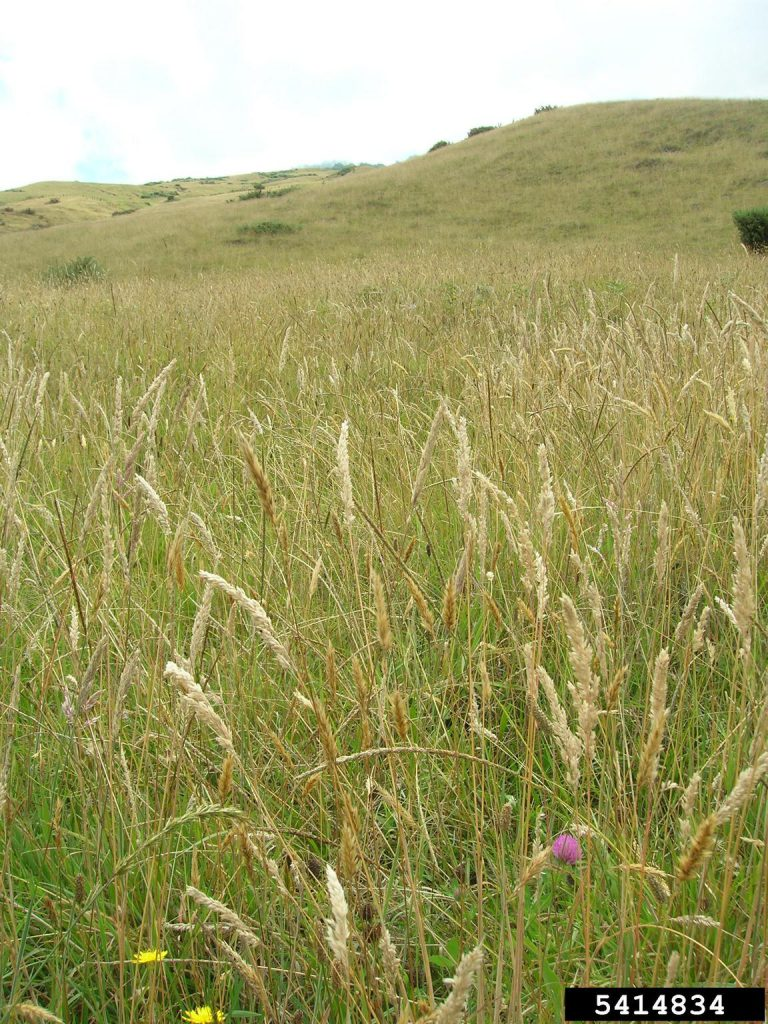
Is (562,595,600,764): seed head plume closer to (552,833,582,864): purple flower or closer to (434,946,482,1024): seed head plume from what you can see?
(434,946,482,1024): seed head plume

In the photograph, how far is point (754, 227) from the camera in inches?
585

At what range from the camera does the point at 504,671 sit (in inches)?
71.2

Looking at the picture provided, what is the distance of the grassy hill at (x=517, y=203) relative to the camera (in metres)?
18.8

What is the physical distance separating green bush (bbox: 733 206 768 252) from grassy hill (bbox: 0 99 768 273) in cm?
39

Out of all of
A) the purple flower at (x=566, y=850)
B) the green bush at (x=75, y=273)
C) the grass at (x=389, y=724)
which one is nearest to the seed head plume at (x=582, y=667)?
the grass at (x=389, y=724)

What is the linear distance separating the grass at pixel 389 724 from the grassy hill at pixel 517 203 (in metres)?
14.9

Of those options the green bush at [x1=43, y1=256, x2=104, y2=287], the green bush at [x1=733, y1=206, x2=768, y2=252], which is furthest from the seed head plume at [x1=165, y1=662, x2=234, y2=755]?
the green bush at [x1=733, y1=206, x2=768, y2=252]

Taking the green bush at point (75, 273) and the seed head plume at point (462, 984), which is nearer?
the seed head plume at point (462, 984)

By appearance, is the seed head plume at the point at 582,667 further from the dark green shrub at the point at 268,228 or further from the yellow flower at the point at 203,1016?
the dark green shrub at the point at 268,228

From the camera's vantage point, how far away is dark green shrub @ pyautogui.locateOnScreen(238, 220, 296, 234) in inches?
882

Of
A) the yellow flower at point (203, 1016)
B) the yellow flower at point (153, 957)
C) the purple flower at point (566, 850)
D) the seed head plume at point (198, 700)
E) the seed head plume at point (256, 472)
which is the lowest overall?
the yellow flower at point (203, 1016)

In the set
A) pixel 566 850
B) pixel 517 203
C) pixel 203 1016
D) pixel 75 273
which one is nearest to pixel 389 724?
pixel 566 850

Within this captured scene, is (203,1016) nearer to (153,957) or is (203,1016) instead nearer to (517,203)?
(153,957)

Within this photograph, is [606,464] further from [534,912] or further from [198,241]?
[198,241]
